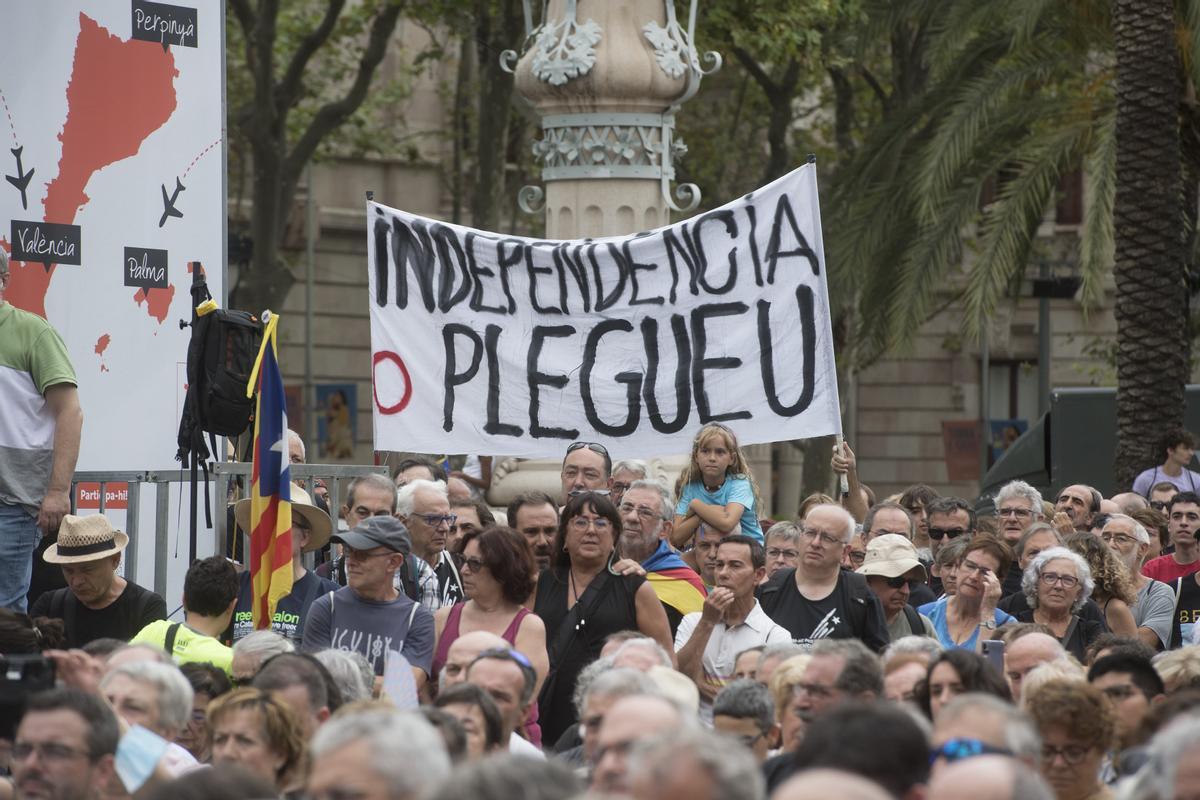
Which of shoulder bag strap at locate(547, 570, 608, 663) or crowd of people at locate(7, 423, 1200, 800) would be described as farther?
shoulder bag strap at locate(547, 570, 608, 663)

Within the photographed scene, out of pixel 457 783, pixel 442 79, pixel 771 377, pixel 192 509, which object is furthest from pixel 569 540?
pixel 442 79

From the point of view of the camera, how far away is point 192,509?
9.87 metres

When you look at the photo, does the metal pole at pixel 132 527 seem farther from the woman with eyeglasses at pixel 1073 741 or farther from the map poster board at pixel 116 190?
the woman with eyeglasses at pixel 1073 741

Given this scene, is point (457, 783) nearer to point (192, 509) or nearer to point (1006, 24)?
point (192, 509)

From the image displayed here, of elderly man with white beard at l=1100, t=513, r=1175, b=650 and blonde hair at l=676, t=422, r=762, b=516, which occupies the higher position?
blonde hair at l=676, t=422, r=762, b=516

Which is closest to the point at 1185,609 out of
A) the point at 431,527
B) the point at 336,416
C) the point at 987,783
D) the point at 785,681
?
the point at 431,527

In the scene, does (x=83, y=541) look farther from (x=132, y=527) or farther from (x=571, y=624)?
(x=571, y=624)

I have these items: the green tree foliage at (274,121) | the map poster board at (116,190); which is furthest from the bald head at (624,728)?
the green tree foliage at (274,121)

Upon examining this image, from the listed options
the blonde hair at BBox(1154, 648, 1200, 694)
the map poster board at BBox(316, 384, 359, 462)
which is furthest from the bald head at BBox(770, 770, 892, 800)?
the map poster board at BBox(316, 384, 359, 462)

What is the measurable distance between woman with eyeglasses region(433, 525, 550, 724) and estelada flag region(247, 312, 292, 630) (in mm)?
814

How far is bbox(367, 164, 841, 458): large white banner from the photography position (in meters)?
11.4

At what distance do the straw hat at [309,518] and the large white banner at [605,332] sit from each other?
1.65 m

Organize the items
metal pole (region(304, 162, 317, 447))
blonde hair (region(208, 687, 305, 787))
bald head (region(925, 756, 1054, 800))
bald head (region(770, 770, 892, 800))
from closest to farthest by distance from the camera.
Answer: bald head (region(770, 770, 892, 800)), bald head (region(925, 756, 1054, 800)), blonde hair (region(208, 687, 305, 787)), metal pole (region(304, 162, 317, 447))

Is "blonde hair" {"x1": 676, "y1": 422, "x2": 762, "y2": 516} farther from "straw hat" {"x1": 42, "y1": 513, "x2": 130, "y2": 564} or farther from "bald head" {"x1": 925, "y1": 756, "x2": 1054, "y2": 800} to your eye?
"bald head" {"x1": 925, "y1": 756, "x2": 1054, "y2": 800}
